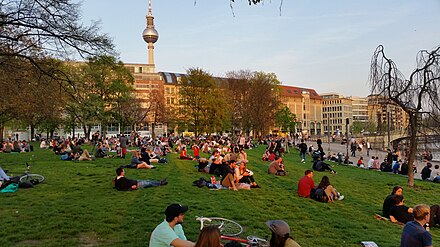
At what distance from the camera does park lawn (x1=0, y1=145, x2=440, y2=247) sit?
7.52 metres

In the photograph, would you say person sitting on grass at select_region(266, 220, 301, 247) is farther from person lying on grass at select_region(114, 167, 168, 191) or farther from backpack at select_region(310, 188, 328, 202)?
person lying on grass at select_region(114, 167, 168, 191)

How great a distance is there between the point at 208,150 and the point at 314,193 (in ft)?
62.7

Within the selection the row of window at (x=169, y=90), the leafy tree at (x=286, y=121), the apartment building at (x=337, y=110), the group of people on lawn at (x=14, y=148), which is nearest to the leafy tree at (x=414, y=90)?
the group of people on lawn at (x=14, y=148)

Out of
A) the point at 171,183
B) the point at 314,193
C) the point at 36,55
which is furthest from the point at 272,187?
the point at 36,55

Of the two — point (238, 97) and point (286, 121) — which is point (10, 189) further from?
point (286, 121)

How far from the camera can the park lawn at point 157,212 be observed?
7.52m

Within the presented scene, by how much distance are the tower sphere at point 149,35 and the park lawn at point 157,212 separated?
11106cm

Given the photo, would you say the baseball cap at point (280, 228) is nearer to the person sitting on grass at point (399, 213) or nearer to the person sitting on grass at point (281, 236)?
the person sitting on grass at point (281, 236)

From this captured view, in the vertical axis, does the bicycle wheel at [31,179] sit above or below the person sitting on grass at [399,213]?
above

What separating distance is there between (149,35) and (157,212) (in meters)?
118

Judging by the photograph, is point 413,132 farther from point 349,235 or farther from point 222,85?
point 222,85

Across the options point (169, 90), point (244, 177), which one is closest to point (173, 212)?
point (244, 177)

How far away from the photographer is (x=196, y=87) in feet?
146

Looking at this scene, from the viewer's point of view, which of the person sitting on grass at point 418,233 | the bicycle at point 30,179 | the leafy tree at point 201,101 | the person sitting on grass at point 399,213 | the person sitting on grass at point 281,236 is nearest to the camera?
the person sitting on grass at point 281,236
